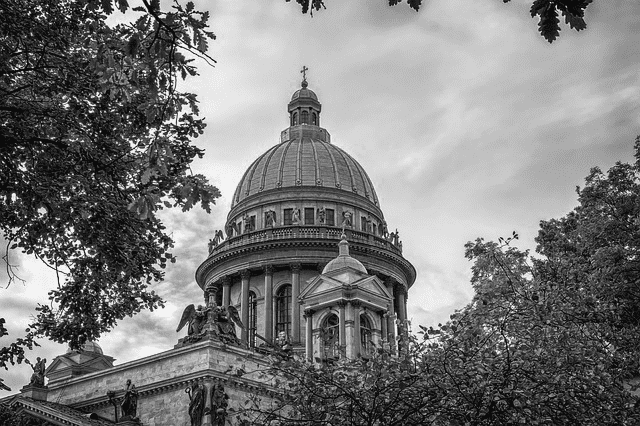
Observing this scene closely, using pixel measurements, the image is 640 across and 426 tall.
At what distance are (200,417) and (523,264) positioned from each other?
48.9 feet

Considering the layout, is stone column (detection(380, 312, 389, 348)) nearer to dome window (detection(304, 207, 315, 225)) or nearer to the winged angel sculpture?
the winged angel sculpture

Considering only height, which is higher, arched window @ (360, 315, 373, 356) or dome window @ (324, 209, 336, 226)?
dome window @ (324, 209, 336, 226)

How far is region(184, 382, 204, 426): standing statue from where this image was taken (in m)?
33.0

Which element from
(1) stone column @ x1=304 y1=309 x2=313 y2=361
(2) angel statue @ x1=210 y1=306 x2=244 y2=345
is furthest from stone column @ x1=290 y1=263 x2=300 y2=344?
(2) angel statue @ x1=210 y1=306 x2=244 y2=345

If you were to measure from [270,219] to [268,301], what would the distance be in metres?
6.42

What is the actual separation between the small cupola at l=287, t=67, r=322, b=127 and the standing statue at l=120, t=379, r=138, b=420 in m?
32.7

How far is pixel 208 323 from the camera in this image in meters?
37.9

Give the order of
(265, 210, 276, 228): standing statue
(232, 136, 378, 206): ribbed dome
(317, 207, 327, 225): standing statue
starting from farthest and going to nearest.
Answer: (232, 136, 378, 206): ribbed dome < (317, 207, 327, 225): standing statue < (265, 210, 276, 228): standing statue

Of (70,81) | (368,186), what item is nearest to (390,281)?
(368,186)

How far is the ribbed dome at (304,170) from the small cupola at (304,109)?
342cm

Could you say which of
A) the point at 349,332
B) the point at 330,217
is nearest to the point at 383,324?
the point at 349,332

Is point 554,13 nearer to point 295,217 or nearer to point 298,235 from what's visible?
point 298,235

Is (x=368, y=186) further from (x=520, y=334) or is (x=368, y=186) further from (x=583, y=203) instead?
(x=520, y=334)

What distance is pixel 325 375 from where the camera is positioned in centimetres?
1572
